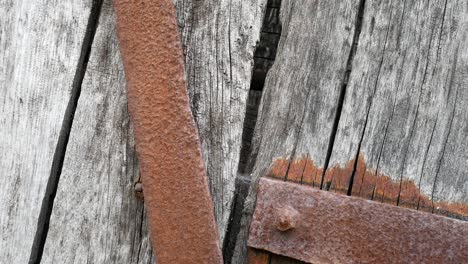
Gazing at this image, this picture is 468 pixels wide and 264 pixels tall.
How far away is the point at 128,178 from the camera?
938mm

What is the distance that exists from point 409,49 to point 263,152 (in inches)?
12.2

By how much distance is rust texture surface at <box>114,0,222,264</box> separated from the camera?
80 cm

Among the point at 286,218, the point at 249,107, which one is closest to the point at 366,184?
the point at 286,218

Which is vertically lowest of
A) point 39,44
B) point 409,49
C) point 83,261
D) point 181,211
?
point 83,261

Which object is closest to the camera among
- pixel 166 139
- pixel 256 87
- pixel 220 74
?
pixel 166 139

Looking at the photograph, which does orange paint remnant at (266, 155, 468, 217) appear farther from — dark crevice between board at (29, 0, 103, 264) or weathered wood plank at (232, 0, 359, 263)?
dark crevice between board at (29, 0, 103, 264)

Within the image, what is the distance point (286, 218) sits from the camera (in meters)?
0.82

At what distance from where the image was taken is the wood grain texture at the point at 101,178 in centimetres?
94

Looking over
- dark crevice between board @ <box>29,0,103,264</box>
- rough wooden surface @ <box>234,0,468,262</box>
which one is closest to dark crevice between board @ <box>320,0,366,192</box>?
rough wooden surface @ <box>234,0,468,262</box>

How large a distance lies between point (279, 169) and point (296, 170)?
0.10 feet

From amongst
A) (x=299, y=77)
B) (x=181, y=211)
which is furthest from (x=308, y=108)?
(x=181, y=211)

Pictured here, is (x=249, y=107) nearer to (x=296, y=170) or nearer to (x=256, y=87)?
(x=256, y=87)

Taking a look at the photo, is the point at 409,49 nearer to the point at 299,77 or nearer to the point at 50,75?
the point at 299,77

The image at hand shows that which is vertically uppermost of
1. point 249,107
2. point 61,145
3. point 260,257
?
point 249,107
